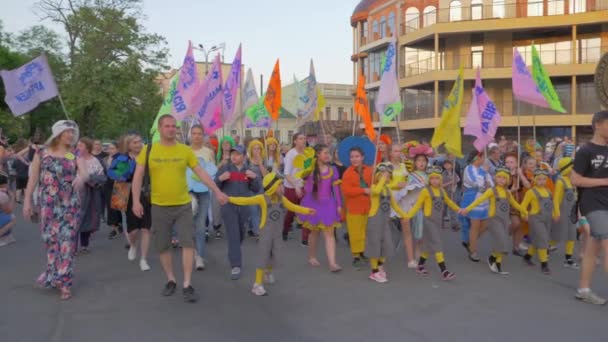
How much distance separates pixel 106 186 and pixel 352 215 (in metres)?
4.83

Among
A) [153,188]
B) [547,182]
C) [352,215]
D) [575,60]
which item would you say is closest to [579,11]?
[575,60]

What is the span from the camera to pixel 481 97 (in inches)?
436

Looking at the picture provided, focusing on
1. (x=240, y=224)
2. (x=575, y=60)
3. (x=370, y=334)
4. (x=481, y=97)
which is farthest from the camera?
(x=575, y=60)

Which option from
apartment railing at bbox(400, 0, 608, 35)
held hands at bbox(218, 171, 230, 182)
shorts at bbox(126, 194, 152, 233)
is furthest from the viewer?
apartment railing at bbox(400, 0, 608, 35)

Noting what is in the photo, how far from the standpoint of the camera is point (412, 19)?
37938 mm

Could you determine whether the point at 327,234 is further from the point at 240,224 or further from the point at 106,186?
the point at 106,186

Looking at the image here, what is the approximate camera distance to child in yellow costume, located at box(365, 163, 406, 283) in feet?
24.1

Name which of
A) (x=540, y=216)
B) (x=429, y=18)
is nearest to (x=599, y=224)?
(x=540, y=216)

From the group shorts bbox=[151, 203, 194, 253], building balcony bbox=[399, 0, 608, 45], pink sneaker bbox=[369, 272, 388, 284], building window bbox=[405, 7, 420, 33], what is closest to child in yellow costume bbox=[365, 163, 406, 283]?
pink sneaker bbox=[369, 272, 388, 284]

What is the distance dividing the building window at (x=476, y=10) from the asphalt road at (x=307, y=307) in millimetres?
29698

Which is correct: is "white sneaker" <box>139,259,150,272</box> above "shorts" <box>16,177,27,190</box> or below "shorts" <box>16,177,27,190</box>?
below

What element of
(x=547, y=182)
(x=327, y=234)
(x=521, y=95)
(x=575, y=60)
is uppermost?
(x=575, y=60)

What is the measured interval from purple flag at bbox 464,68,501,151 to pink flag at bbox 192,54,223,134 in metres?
5.71

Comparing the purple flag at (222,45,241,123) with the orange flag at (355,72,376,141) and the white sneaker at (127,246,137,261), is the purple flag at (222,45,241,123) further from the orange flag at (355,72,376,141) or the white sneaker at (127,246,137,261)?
the white sneaker at (127,246,137,261)
